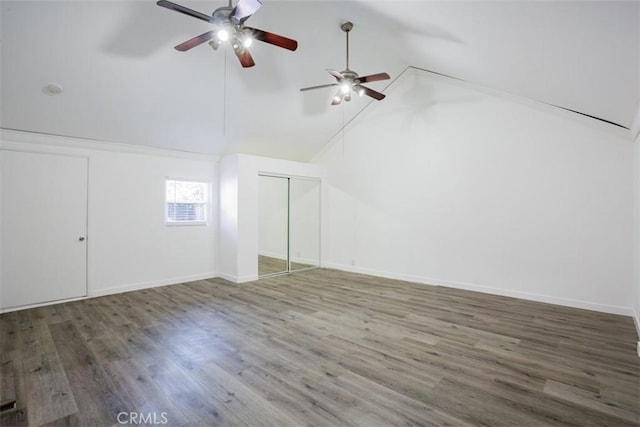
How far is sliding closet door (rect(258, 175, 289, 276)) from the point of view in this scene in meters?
6.23

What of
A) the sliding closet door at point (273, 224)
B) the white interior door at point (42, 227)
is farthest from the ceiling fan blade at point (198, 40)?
the sliding closet door at point (273, 224)

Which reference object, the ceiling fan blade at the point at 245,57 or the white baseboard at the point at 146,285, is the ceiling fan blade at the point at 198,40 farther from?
the white baseboard at the point at 146,285

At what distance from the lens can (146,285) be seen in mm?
5156

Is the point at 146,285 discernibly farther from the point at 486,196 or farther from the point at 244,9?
the point at 486,196

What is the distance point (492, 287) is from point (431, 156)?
97.4 inches

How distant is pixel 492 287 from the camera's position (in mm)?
4762

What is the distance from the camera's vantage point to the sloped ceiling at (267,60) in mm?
2754

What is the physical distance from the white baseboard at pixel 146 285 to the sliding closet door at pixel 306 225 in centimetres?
206

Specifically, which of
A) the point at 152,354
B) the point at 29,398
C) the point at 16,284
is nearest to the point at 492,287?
the point at 152,354

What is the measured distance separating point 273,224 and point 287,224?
1.04ft

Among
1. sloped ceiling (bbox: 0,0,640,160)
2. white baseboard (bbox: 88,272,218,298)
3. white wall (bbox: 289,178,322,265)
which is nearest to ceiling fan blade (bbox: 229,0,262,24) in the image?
sloped ceiling (bbox: 0,0,640,160)

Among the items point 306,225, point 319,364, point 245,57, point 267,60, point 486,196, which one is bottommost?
point 319,364

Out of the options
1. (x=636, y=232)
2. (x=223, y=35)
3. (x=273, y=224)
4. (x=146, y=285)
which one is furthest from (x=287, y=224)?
(x=636, y=232)

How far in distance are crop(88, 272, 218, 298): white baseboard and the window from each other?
1060 mm
